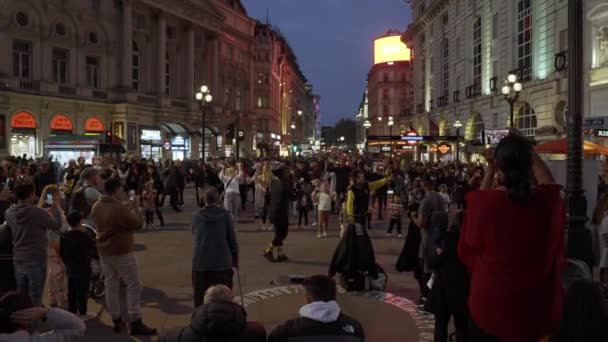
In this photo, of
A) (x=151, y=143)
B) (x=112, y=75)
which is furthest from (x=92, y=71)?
(x=151, y=143)

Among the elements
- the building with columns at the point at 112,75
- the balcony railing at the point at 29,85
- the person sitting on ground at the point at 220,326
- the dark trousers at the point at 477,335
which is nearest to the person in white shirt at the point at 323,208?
the person sitting on ground at the point at 220,326

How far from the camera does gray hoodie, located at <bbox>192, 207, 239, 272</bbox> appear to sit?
6.50 m

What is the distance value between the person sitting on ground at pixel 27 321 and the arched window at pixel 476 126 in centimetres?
4101

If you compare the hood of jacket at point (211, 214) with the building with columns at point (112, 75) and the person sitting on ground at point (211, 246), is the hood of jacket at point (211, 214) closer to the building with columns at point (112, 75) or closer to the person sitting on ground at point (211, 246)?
the person sitting on ground at point (211, 246)

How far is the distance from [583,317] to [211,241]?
4.09 metres

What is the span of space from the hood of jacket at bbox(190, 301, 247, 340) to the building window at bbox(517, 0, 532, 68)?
33284mm

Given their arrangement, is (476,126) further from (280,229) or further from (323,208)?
(280,229)

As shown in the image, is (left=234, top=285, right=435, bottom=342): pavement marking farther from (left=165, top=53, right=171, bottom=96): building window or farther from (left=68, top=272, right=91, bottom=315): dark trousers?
(left=165, top=53, right=171, bottom=96): building window

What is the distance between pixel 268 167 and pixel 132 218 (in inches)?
396

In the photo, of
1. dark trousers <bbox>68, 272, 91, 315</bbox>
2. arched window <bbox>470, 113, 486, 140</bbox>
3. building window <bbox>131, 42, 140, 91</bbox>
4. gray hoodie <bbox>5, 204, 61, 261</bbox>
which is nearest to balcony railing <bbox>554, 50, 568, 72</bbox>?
arched window <bbox>470, 113, 486, 140</bbox>

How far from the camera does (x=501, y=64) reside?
36.8m

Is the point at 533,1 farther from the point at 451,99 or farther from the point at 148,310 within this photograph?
the point at 148,310

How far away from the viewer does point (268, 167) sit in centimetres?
1664

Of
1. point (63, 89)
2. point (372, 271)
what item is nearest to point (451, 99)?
point (63, 89)
